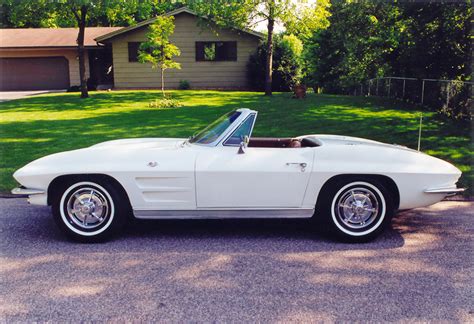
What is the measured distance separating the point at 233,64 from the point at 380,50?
33.5ft

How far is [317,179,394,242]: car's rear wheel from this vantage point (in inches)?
199

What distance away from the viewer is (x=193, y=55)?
97.1 ft

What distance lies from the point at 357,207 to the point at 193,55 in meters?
25.7

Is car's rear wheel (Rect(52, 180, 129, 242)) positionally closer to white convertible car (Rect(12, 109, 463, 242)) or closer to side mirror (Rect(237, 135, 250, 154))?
white convertible car (Rect(12, 109, 463, 242))

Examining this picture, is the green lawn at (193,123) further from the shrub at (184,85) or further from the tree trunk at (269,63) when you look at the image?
the shrub at (184,85)

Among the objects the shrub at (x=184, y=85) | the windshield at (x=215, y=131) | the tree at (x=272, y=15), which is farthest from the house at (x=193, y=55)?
the windshield at (x=215, y=131)

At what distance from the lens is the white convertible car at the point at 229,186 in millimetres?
4973

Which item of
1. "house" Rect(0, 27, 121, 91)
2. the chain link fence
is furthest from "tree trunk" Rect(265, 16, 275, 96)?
"house" Rect(0, 27, 121, 91)

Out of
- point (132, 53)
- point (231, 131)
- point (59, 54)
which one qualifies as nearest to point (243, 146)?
point (231, 131)

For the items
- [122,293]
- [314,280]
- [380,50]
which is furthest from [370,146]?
[380,50]

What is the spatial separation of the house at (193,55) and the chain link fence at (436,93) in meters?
9.45

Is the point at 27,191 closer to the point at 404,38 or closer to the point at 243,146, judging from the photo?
the point at 243,146

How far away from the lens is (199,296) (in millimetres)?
3779

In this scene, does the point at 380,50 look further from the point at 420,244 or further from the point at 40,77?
the point at 40,77
